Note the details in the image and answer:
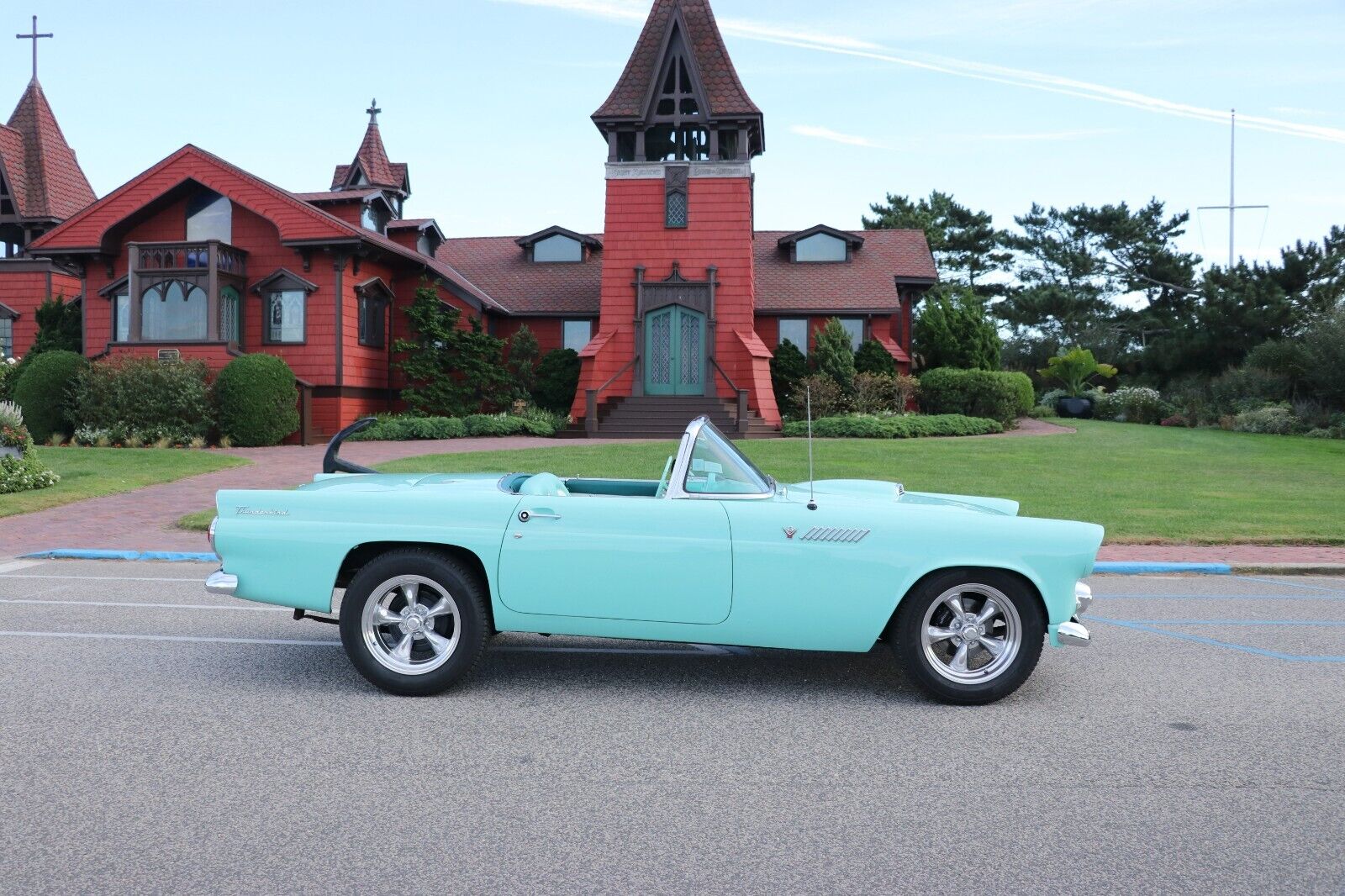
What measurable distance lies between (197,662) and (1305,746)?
5446mm

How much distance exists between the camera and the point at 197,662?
6.20 metres

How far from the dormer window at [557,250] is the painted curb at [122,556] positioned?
26434 millimetres

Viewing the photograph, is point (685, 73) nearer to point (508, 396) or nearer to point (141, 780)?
point (508, 396)

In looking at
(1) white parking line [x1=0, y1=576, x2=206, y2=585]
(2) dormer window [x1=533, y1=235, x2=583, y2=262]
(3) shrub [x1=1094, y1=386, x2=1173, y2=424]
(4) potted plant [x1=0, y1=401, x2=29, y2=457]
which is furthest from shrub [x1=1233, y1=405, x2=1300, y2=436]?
(4) potted plant [x1=0, y1=401, x2=29, y2=457]

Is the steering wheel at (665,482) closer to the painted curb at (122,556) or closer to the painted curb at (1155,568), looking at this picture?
the painted curb at (1155,568)

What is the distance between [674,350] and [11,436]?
16.4m

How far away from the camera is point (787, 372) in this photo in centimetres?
3028

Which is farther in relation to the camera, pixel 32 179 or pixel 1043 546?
pixel 32 179

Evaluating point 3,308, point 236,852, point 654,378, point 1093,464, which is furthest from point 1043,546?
point 3,308

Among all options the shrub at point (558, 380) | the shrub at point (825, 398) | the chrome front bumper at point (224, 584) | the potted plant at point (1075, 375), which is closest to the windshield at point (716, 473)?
the chrome front bumper at point (224, 584)

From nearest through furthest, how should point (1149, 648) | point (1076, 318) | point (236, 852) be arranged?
point (236, 852)
point (1149, 648)
point (1076, 318)

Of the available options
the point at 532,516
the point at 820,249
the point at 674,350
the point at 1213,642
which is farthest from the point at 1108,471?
the point at 820,249

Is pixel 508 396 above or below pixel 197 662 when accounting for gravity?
above

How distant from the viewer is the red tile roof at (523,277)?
3319 cm
